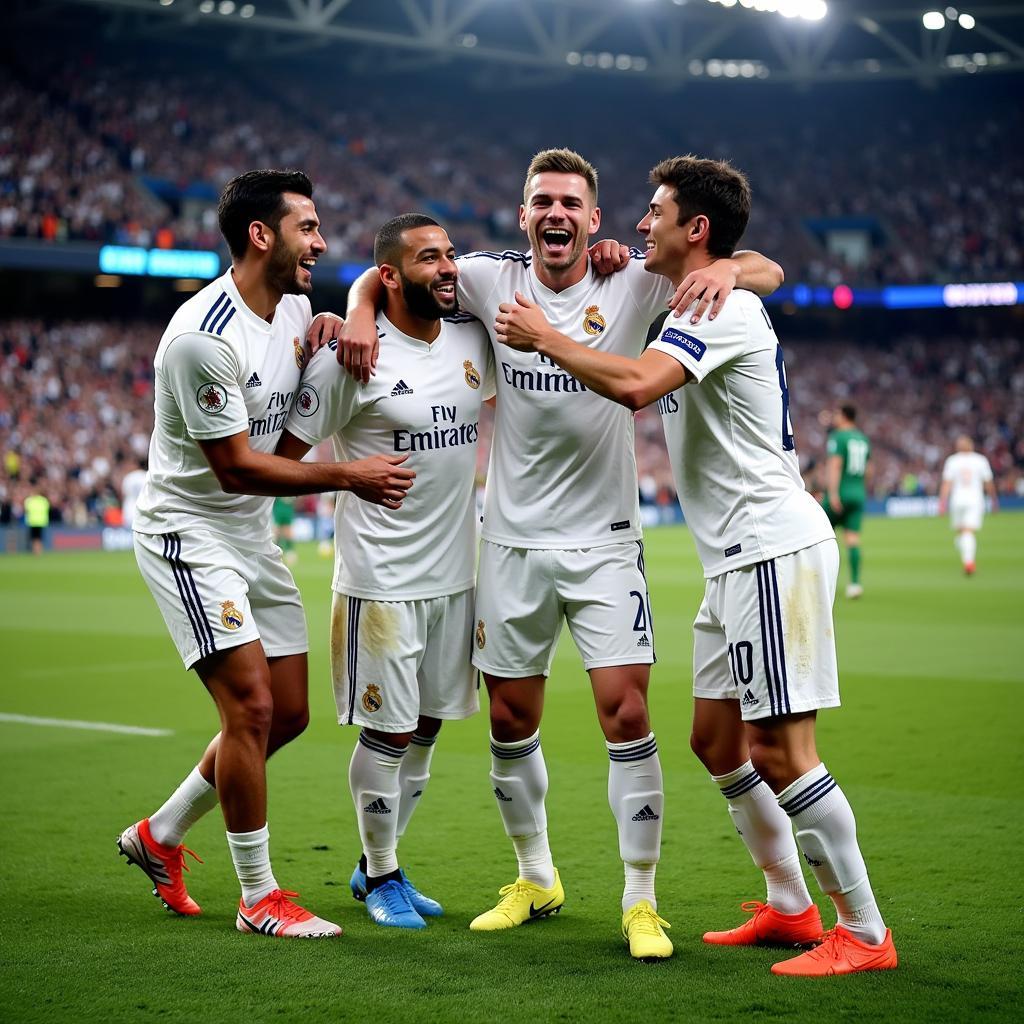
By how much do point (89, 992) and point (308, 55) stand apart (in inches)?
1654

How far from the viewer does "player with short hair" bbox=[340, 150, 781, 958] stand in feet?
16.1

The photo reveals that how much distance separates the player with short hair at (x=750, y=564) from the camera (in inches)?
169

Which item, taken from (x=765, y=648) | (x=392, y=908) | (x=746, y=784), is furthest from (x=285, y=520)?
(x=765, y=648)

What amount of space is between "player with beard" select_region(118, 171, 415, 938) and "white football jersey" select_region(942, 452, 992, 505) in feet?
55.1

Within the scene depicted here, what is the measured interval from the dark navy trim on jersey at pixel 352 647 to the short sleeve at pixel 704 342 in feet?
5.33

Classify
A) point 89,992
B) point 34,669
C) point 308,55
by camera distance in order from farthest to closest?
point 308,55 < point 34,669 < point 89,992

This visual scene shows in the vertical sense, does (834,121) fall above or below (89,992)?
above

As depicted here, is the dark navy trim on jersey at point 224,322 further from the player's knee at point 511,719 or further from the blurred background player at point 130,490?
the blurred background player at point 130,490

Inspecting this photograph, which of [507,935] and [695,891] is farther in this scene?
[695,891]

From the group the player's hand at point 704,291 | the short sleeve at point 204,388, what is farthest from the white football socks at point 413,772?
the player's hand at point 704,291

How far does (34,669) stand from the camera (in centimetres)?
1152

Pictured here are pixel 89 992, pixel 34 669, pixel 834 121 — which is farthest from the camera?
pixel 834 121

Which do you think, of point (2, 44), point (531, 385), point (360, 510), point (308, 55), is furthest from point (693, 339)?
point (308, 55)

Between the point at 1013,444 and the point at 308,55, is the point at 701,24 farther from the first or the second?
the point at 1013,444
